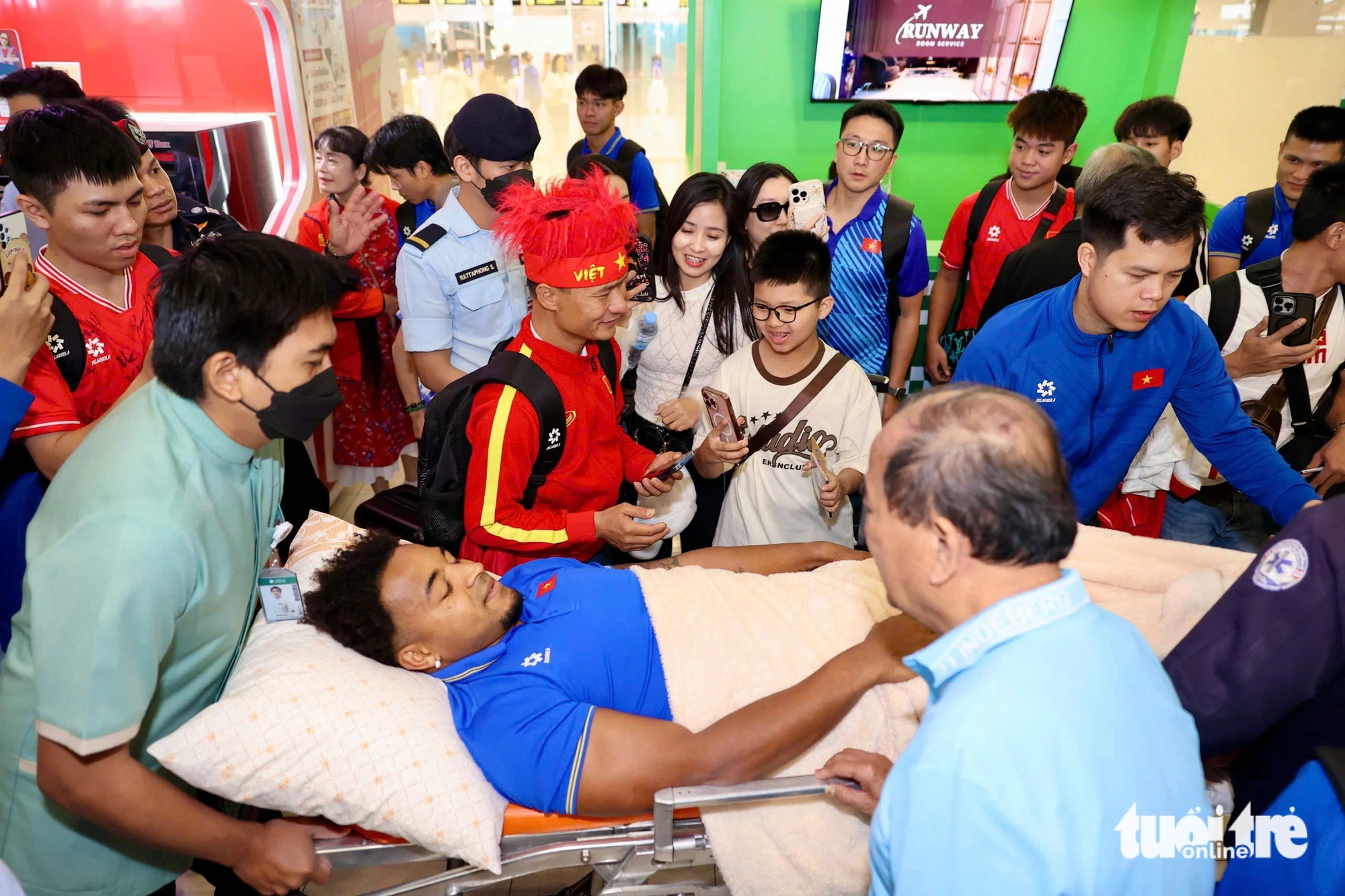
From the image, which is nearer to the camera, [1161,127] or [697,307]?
[697,307]

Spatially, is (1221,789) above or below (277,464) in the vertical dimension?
below

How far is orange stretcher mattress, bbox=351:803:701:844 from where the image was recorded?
69.5 inches

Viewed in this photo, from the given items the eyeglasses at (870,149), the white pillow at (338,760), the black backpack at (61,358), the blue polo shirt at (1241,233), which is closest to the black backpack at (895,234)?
the eyeglasses at (870,149)

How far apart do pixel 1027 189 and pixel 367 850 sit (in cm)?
399

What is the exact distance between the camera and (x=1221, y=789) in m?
1.78

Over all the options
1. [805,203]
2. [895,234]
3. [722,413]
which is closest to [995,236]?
[895,234]

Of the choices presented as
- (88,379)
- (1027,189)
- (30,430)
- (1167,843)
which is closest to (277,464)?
(30,430)

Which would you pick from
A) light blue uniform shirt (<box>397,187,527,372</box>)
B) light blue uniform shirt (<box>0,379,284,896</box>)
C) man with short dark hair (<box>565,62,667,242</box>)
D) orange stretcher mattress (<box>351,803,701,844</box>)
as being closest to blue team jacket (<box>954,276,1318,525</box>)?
orange stretcher mattress (<box>351,803,701,844</box>)

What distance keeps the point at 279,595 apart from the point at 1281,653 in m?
1.96

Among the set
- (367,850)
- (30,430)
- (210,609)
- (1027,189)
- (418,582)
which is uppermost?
(1027,189)

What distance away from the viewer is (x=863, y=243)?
3520 millimetres

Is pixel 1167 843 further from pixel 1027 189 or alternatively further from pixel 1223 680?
pixel 1027 189

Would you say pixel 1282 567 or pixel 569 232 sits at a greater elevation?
pixel 569 232

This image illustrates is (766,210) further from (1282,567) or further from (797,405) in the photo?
(1282,567)
